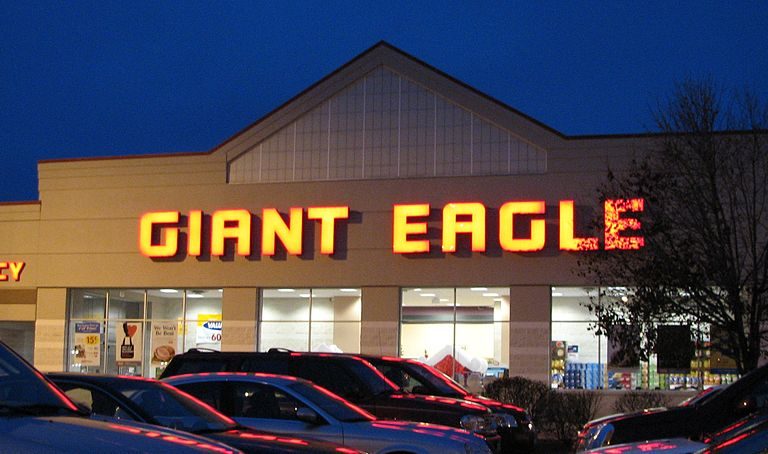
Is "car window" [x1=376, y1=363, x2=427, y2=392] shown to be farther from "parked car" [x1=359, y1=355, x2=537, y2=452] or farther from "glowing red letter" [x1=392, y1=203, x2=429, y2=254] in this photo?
"glowing red letter" [x1=392, y1=203, x2=429, y2=254]

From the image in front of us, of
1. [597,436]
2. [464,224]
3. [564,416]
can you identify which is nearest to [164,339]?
[464,224]

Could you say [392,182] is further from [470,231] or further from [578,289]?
[578,289]

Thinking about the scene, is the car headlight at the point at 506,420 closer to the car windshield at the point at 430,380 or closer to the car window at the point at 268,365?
the car windshield at the point at 430,380

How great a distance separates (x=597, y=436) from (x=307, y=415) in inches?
144

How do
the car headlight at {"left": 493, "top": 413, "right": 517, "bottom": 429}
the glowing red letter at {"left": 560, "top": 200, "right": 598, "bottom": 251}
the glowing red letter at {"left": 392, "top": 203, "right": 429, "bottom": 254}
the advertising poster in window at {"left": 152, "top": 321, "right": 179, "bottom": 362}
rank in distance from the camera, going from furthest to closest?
1. the advertising poster in window at {"left": 152, "top": 321, "right": 179, "bottom": 362}
2. the glowing red letter at {"left": 392, "top": 203, "right": 429, "bottom": 254}
3. the glowing red letter at {"left": 560, "top": 200, "right": 598, "bottom": 251}
4. the car headlight at {"left": 493, "top": 413, "right": 517, "bottom": 429}

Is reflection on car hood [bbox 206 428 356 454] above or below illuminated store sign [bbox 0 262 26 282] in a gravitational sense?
below

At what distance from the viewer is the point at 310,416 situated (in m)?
10.4

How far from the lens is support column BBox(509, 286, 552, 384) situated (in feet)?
85.6

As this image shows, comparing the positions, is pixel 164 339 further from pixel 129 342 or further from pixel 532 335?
pixel 532 335

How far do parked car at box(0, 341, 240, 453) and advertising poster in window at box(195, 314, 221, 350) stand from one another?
2393cm

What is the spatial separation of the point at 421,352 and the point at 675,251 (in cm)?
1050

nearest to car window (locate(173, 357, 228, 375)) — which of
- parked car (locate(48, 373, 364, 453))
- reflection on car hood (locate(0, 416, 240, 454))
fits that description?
parked car (locate(48, 373, 364, 453))

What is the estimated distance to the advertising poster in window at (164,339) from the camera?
2967 centimetres

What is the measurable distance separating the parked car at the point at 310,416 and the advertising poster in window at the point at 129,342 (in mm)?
19461
